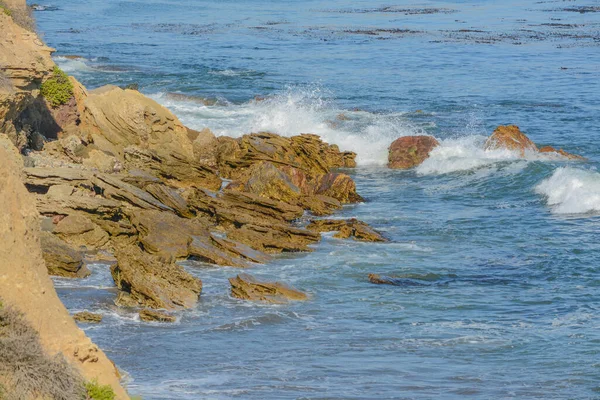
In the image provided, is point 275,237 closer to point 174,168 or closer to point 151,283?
point 151,283

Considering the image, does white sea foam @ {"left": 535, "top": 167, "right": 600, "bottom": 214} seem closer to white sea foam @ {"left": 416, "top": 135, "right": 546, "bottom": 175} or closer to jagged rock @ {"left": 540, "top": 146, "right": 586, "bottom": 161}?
jagged rock @ {"left": 540, "top": 146, "right": 586, "bottom": 161}

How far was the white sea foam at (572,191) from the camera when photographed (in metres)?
25.4

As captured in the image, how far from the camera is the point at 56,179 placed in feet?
69.7

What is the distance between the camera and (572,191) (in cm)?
2600

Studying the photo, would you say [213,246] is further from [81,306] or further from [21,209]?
[21,209]

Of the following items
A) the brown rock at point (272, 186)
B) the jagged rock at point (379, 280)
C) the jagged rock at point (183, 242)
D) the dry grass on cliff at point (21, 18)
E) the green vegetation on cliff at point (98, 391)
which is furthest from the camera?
the dry grass on cliff at point (21, 18)

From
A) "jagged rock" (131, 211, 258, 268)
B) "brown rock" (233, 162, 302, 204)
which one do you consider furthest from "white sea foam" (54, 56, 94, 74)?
"jagged rock" (131, 211, 258, 268)

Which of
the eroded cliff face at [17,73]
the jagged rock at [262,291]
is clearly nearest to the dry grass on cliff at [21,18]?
the eroded cliff face at [17,73]

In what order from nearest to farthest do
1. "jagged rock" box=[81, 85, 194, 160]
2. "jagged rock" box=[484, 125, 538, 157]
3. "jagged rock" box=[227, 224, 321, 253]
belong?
"jagged rock" box=[227, 224, 321, 253] < "jagged rock" box=[81, 85, 194, 160] < "jagged rock" box=[484, 125, 538, 157]

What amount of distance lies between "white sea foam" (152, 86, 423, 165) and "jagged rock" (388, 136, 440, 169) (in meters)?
0.48

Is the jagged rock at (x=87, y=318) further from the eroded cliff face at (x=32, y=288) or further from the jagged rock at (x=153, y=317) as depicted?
the eroded cliff face at (x=32, y=288)

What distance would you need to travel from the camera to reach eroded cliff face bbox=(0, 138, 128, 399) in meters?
9.26

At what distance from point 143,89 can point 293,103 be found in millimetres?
7415

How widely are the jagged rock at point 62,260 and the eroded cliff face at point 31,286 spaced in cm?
766
